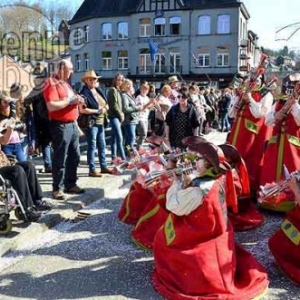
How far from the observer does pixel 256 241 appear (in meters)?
4.73

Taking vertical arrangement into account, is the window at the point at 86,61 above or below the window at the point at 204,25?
below

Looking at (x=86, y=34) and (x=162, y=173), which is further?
(x=86, y=34)

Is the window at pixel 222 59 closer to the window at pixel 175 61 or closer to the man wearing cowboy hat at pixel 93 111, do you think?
the window at pixel 175 61

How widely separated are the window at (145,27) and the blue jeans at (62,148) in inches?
1328

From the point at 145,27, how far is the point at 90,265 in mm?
36303

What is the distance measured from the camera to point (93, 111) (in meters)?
6.79

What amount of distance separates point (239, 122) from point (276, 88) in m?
0.63

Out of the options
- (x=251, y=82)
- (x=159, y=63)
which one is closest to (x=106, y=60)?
(x=159, y=63)

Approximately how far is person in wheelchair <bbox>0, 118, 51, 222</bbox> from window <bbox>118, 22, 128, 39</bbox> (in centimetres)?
3590

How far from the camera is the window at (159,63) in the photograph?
124 feet

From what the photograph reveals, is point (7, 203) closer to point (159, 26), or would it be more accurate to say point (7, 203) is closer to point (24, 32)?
point (24, 32)

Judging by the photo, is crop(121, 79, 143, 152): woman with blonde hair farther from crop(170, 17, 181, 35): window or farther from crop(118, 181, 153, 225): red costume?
crop(170, 17, 181, 35): window

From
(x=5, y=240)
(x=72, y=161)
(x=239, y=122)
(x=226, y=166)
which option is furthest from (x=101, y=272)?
(x=239, y=122)

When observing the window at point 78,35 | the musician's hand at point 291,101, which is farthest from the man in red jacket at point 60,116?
the window at point 78,35
